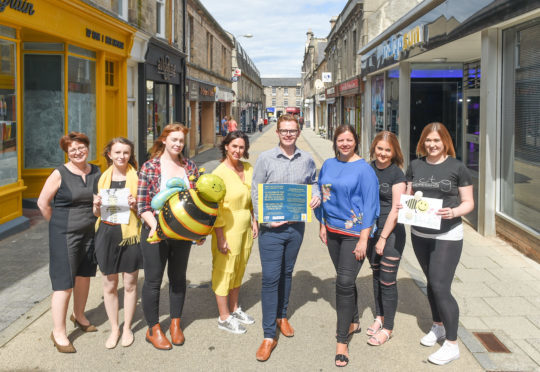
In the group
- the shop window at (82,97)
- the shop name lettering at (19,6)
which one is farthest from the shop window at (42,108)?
the shop name lettering at (19,6)

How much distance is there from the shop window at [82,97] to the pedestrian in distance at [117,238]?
6773 millimetres

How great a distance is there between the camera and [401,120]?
44.6ft

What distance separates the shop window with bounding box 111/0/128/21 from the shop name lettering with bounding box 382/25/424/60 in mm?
7155

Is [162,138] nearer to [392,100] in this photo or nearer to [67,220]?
[67,220]

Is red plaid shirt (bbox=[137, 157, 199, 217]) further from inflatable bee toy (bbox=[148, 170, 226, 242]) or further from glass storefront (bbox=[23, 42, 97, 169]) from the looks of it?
glass storefront (bbox=[23, 42, 97, 169])

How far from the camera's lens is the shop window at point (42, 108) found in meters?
9.70

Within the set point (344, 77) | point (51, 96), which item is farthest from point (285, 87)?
point (51, 96)

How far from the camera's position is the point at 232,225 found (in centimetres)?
417

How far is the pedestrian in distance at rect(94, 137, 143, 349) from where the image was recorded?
3.92 m

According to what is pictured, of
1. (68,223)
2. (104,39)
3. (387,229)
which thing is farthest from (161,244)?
(104,39)

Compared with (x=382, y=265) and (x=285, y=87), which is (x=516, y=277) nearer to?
(x=382, y=265)

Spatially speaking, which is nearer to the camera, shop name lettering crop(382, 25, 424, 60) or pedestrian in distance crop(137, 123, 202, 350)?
pedestrian in distance crop(137, 123, 202, 350)

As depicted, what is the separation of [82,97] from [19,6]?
327 centimetres

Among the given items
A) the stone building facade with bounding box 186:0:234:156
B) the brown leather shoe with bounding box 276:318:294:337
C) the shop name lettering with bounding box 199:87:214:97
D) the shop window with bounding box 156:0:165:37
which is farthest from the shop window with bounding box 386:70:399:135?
the brown leather shoe with bounding box 276:318:294:337
